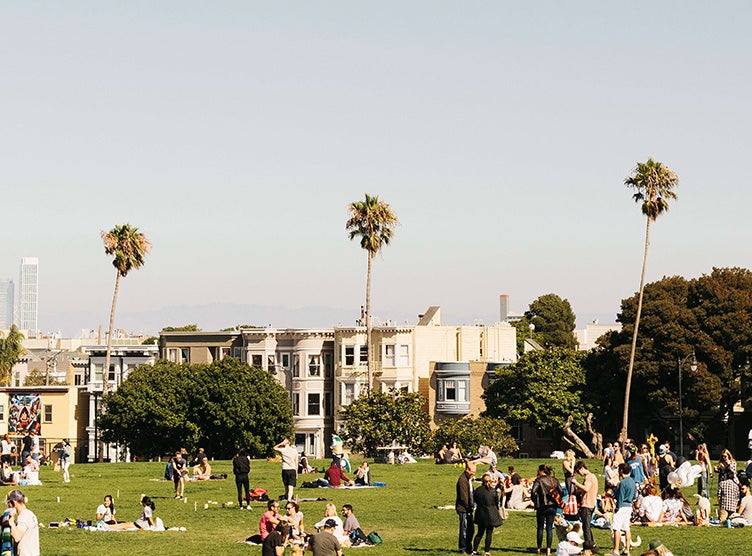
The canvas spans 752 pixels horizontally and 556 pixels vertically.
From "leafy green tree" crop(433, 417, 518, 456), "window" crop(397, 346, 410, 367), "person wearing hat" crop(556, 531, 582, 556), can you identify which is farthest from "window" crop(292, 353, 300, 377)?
"person wearing hat" crop(556, 531, 582, 556)

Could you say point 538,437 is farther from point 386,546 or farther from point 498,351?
point 386,546

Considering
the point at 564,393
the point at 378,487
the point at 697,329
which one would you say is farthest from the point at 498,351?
the point at 378,487

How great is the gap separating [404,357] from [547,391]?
18175 mm

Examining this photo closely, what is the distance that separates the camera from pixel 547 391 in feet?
324

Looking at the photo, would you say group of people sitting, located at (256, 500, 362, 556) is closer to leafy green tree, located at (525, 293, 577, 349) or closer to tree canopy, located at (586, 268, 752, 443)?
tree canopy, located at (586, 268, 752, 443)

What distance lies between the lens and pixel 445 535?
35.0 meters

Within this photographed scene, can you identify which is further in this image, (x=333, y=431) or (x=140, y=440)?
(x=333, y=431)

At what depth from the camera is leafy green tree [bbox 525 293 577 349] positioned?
155875 mm

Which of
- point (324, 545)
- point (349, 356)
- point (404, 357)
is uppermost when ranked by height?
point (349, 356)

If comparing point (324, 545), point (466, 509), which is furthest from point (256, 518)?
point (324, 545)

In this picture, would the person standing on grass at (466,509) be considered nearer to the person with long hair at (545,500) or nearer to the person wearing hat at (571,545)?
the person with long hair at (545,500)

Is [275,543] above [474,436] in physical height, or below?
below

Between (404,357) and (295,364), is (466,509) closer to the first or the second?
(404,357)

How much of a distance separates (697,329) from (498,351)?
115 ft
